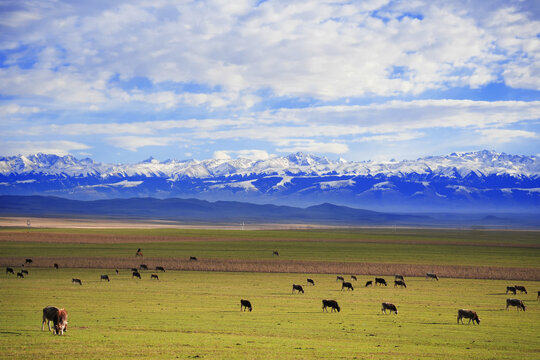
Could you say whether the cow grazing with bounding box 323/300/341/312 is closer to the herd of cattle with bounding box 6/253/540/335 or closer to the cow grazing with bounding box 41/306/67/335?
the herd of cattle with bounding box 6/253/540/335

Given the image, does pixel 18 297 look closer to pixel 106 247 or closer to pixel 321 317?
pixel 321 317

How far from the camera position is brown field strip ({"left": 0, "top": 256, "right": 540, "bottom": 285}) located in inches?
2299

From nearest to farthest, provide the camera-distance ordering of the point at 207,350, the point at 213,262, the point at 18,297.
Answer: the point at 207,350 < the point at 18,297 < the point at 213,262

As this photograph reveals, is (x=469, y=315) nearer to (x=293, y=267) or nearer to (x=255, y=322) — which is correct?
(x=255, y=322)

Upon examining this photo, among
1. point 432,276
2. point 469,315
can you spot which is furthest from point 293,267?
point 469,315

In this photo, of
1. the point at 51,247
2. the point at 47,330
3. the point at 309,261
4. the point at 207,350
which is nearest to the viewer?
the point at 207,350

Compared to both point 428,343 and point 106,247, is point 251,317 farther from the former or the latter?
point 106,247

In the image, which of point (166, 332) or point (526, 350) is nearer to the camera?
point (526, 350)

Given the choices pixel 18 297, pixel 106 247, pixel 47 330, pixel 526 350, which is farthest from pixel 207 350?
pixel 106 247

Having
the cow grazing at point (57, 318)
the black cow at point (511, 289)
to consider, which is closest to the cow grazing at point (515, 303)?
the black cow at point (511, 289)

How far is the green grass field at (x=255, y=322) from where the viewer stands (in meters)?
20.0

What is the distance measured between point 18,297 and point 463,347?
28601 mm

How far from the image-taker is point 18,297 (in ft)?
114

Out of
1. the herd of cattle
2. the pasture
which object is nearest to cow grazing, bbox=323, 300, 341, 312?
the herd of cattle
